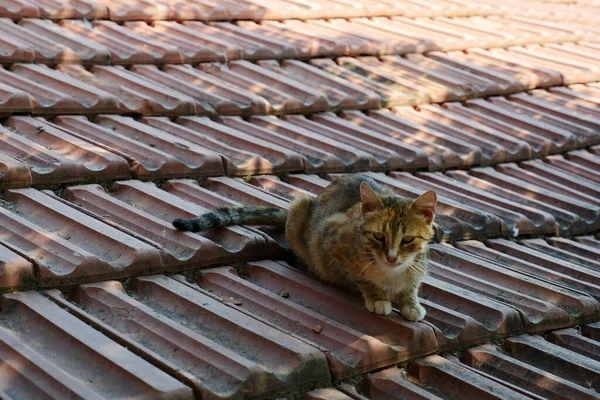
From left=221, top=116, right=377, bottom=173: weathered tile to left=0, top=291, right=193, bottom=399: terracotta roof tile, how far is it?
1810 millimetres

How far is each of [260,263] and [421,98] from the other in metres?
2.22

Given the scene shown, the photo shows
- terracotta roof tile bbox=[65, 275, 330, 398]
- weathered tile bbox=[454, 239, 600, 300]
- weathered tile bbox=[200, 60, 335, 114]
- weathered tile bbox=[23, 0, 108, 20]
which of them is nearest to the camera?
terracotta roof tile bbox=[65, 275, 330, 398]

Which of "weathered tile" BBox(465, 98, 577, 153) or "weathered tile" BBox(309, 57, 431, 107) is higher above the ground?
"weathered tile" BBox(309, 57, 431, 107)

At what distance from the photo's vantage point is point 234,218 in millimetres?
3289

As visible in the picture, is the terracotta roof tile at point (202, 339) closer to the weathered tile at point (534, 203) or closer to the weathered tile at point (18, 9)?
the weathered tile at point (534, 203)

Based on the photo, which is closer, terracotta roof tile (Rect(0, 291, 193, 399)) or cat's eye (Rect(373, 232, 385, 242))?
terracotta roof tile (Rect(0, 291, 193, 399))

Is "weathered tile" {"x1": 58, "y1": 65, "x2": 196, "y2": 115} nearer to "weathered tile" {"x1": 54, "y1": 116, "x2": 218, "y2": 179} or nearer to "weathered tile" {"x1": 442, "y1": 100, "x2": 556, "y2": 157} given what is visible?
"weathered tile" {"x1": 54, "y1": 116, "x2": 218, "y2": 179}

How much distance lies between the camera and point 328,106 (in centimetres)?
473

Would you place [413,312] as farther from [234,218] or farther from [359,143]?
[359,143]

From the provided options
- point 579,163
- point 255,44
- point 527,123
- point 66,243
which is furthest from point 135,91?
point 579,163

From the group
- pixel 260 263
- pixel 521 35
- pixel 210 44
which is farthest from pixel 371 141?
pixel 521 35

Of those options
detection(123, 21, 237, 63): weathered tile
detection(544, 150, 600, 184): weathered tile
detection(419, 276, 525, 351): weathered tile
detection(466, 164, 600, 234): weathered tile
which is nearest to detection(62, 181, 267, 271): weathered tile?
detection(419, 276, 525, 351): weathered tile

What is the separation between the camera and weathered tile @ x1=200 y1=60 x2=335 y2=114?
4562mm

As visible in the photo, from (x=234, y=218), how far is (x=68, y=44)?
1.68 m
